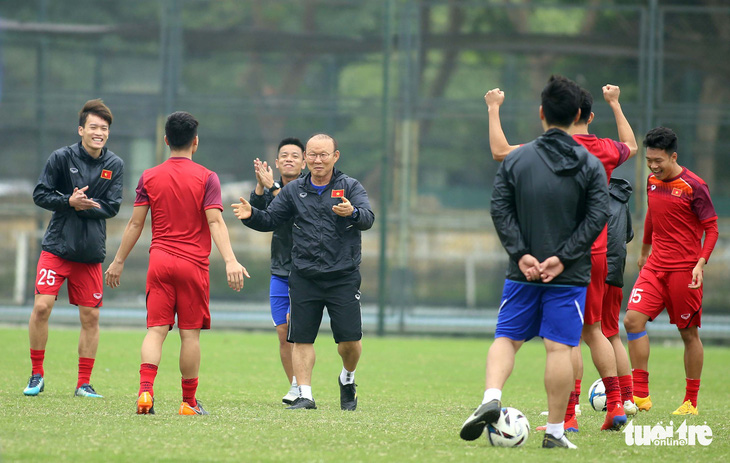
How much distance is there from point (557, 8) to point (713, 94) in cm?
293

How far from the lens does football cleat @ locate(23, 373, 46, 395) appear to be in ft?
23.7

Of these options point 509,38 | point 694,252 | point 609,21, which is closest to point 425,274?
point 509,38

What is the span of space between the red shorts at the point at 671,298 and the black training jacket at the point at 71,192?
4.40 meters

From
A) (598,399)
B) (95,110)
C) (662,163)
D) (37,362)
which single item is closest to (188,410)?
(37,362)

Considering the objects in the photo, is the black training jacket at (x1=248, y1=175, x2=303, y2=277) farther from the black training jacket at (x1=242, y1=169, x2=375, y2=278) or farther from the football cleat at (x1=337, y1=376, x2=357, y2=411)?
the football cleat at (x1=337, y1=376, x2=357, y2=411)

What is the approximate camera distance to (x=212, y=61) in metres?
15.1

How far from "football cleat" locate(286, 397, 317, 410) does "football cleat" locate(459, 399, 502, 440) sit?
7.05 ft

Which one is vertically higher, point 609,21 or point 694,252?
point 609,21

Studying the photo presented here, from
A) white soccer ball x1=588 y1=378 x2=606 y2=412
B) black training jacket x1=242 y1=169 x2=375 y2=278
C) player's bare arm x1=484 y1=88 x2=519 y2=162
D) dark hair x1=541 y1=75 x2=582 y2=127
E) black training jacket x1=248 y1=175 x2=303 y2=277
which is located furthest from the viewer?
black training jacket x1=248 y1=175 x2=303 y2=277

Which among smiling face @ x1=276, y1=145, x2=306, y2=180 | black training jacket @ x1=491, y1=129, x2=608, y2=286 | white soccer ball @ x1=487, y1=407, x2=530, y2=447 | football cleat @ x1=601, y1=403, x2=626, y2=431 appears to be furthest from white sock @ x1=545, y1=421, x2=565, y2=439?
smiling face @ x1=276, y1=145, x2=306, y2=180

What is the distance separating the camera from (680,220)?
752 cm

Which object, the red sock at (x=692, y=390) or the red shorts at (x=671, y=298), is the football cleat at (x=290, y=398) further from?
the red sock at (x=692, y=390)

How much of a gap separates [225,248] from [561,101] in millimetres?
2425

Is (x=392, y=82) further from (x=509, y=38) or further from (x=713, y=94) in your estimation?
(x=713, y=94)
